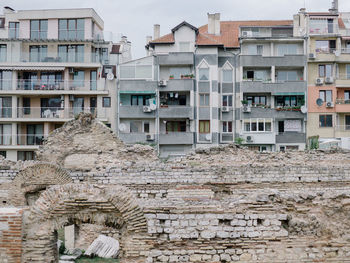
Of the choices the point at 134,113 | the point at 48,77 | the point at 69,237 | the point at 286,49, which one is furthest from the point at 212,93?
the point at 69,237

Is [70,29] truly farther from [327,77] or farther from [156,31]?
[327,77]

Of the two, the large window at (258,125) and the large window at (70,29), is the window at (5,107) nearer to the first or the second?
the large window at (70,29)

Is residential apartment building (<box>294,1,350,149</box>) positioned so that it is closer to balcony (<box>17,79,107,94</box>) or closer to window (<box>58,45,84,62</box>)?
balcony (<box>17,79,107,94</box>)

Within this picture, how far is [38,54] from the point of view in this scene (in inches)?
1298

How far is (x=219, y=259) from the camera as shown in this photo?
6.69 meters

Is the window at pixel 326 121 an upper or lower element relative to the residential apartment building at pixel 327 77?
lower

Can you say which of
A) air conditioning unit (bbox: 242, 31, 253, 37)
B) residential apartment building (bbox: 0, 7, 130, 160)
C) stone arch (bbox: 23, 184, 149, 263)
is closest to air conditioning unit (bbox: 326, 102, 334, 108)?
air conditioning unit (bbox: 242, 31, 253, 37)

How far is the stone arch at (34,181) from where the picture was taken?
12398mm

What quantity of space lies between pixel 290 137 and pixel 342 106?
540 cm

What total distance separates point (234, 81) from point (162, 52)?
6731 mm

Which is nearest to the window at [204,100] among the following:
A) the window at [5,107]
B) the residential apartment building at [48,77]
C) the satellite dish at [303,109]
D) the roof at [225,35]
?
the roof at [225,35]

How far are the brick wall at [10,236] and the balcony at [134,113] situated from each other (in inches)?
986

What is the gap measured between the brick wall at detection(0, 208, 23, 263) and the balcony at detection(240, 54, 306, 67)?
28.0 metres

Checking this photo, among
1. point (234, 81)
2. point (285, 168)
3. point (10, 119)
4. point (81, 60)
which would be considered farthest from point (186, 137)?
point (285, 168)
